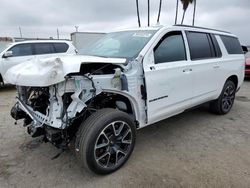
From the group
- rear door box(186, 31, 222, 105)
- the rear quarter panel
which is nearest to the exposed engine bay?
rear door box(186, 31, 222, 105)

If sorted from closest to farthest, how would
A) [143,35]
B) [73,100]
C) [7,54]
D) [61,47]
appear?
[73,100]
[143,35]
[7,54]
[61,47]

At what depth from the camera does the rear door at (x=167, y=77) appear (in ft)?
9.58

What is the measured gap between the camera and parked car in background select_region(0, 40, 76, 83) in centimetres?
773

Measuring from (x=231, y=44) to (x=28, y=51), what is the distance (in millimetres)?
7140

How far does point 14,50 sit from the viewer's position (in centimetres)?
802

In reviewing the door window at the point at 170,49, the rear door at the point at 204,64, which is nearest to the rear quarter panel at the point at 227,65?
the rear door at the point at 204,64

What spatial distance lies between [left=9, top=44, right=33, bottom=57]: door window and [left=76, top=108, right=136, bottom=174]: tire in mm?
6898

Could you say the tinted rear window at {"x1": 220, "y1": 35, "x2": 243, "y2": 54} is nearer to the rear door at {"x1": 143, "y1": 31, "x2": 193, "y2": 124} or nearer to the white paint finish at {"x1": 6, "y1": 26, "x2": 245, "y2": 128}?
the white paint finish at {"x1": 6, "y1": 26, "x2": 245, "y2": 128}

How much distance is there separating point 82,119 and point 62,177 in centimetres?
76

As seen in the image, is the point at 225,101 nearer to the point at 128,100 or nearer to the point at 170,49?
the point at 170,49

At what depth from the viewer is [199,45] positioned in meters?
3.90

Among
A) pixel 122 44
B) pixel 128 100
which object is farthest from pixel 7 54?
pixel 128 100

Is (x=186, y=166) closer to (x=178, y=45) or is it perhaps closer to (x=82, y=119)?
(x=82, y=119)

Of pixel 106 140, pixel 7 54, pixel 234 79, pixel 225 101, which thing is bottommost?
pixel 225 101
